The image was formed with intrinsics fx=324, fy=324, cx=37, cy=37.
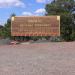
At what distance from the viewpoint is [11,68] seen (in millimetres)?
11086

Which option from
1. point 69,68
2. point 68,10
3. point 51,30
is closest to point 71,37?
point 68,10

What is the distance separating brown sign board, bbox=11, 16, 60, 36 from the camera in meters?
43.8

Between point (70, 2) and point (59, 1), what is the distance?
7.06 feet

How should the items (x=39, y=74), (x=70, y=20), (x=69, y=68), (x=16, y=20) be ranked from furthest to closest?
(x=70, y=20) → (x=16, y=20) → (x=69, y=68) → (x=39, y=74)

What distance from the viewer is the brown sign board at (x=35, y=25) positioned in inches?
1722

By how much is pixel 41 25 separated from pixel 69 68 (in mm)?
33534

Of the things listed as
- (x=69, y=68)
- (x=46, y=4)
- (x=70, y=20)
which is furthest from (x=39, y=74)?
(x=46, y=4)

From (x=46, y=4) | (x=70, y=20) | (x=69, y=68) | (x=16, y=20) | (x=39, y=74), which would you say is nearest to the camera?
(x=39, y=74)

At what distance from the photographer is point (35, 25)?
147ft

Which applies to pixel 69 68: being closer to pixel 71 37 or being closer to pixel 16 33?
pixel 16 33

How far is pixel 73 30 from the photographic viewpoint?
5859 centimetres

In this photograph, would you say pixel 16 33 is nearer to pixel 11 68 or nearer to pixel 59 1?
pixel 59 1

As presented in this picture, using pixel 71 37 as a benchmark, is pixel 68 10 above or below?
above

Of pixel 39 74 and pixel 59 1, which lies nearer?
pixel 39 74
